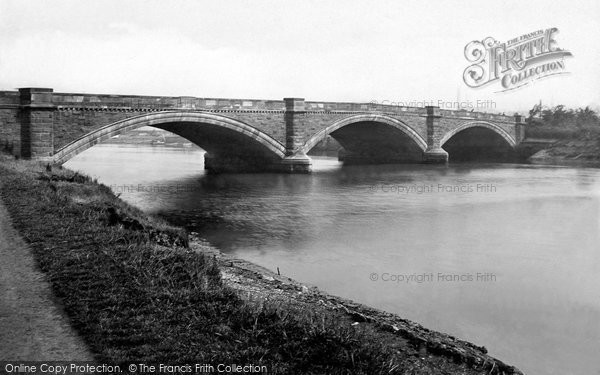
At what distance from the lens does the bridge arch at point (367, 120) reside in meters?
36.2

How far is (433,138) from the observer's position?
46.5m

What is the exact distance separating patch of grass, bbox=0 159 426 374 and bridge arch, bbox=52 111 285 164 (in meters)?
18.3

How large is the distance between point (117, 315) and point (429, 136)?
4376cm

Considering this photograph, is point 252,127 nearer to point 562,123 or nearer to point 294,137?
point 294,137

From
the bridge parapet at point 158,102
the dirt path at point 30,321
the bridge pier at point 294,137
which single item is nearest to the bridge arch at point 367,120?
the bridge pier at point 294,137

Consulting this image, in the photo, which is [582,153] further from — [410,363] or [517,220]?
[410,363]

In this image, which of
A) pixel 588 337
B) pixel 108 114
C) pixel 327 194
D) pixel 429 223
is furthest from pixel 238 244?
pixel 108 114

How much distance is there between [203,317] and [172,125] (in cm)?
2855

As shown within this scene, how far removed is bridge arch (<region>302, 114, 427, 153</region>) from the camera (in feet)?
119

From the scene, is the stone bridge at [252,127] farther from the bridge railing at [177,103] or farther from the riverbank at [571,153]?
the riverbank at [571,153]

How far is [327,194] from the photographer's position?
25.1 meters

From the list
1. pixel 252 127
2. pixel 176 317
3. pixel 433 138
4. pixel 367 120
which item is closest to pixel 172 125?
pixel 252 127

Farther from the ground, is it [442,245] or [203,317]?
[203,317]

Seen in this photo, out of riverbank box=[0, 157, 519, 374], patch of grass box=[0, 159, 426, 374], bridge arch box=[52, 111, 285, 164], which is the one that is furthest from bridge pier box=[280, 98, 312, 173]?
patch of grass box=[0, 159, 426, 374]
